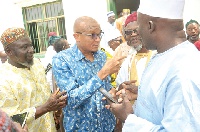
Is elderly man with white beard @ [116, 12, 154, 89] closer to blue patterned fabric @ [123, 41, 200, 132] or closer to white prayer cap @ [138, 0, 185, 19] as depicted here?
blue patterned fabric @ [123, 41, 200, 132]

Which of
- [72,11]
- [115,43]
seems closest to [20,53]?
[115,43]

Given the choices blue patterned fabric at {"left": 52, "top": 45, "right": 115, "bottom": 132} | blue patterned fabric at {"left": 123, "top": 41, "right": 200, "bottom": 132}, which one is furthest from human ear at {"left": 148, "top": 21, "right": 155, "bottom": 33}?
blue patterned fabric at {"left": 52, "top": 45, "right": 115, "bottom": 132}

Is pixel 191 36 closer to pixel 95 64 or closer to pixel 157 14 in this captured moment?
pixel 95 64

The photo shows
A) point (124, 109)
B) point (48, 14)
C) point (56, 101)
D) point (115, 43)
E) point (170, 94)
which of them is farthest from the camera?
point (48, 14)

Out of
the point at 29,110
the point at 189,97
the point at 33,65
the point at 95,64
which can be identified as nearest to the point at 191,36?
the point at 95,64

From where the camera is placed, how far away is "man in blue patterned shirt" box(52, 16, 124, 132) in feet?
7.44

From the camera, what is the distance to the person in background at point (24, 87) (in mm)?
2188

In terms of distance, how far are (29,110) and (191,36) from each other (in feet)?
12.9

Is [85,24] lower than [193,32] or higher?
higher

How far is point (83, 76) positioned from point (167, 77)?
128 cm

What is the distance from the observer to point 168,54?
1.26 metres

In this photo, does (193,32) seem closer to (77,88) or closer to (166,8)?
(77,88)

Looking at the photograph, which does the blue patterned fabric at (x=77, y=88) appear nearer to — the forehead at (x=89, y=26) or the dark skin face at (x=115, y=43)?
the forehead at (x=89, y=26)

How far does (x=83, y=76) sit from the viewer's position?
2363 mm
